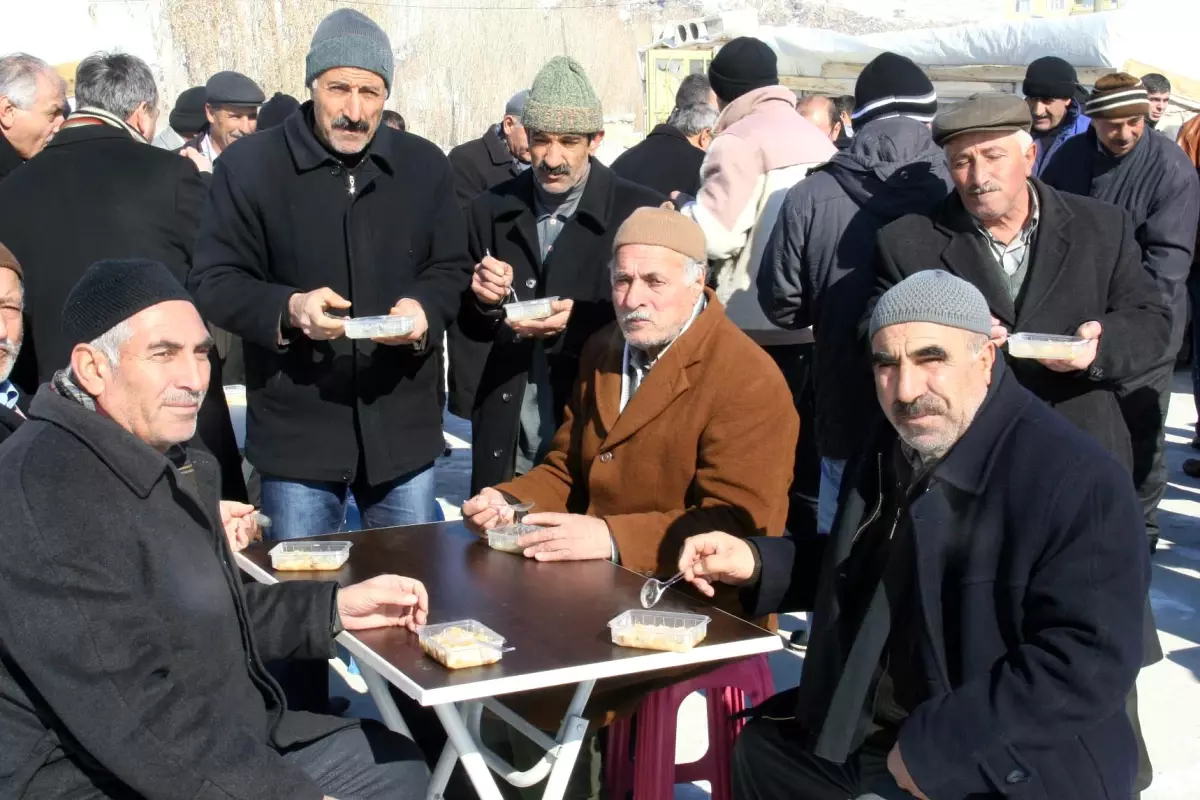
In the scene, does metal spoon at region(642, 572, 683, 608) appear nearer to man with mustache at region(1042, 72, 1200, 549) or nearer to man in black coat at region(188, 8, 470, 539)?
man in black coat at region(188, 8, 470, 539)

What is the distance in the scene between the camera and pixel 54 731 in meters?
2.03

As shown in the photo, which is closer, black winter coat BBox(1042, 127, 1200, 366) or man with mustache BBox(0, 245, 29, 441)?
man with mustache BBox(0, 245, 29, 441)

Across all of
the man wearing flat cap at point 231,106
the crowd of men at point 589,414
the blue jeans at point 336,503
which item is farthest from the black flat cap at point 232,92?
the blue jeans at point 336,503

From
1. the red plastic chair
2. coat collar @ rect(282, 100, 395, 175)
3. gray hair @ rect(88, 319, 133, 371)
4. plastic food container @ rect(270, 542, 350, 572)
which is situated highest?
coat collar @ rect(282, 100, 395, 175)

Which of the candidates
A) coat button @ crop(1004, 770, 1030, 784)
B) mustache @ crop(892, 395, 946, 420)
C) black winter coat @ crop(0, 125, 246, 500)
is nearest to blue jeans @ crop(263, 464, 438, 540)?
black winter coat @ crop(0, 125, 246, 500)

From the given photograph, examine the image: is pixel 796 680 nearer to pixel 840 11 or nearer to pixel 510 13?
pixel 510 13

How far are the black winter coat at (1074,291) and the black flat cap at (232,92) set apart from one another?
14.5ft

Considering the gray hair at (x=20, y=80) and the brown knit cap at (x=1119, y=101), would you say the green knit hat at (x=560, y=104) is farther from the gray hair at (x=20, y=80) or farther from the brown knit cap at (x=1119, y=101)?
the brown knit cap at (x=1119, y=101)

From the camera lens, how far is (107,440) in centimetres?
209

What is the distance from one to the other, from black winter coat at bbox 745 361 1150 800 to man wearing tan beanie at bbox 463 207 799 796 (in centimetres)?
58

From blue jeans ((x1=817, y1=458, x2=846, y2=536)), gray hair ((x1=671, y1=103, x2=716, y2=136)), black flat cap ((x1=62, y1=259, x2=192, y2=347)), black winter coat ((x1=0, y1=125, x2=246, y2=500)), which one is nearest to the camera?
black flat cap ((x1=62, y1=259, x2=192, y2=347))

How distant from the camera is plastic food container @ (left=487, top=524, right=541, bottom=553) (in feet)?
9.45

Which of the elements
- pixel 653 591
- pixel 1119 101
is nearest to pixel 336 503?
pixel 653 591

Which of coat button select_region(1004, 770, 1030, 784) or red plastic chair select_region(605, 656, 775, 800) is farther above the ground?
coat button select_region(1004, 770, 1030, 784)
